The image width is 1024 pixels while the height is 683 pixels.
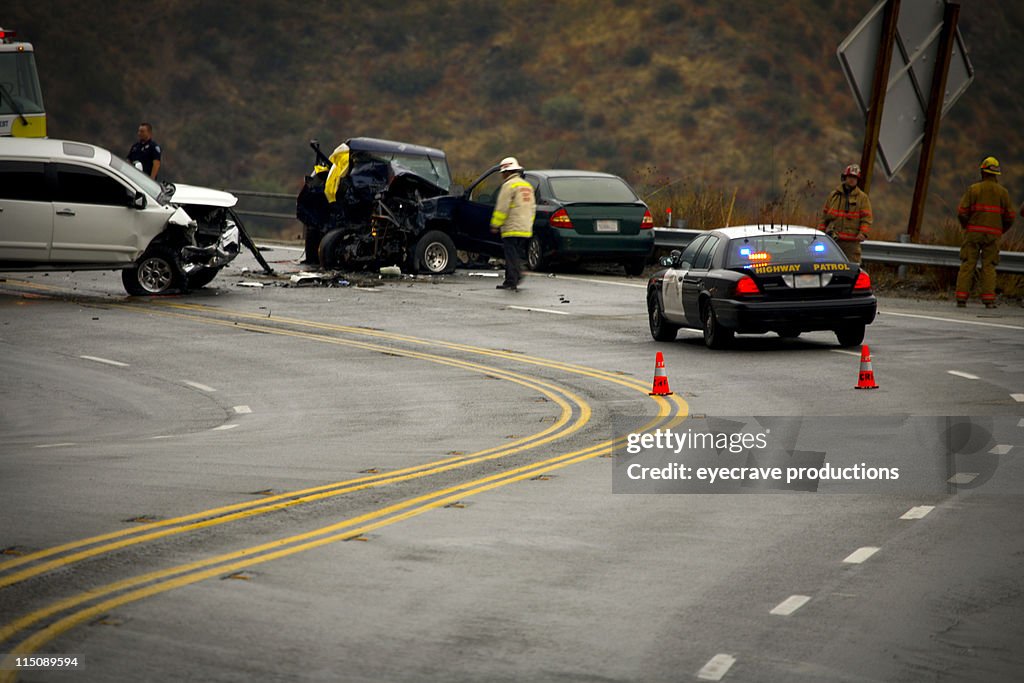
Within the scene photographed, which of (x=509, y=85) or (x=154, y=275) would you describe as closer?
(x=154, y=275)

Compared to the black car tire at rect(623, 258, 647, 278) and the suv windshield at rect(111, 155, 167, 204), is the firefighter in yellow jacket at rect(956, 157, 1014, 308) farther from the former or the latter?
the suv windshield at rect(111, 155, 167, 204)

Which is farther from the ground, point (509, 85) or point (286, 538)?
point (509, 85)

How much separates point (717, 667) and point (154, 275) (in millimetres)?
18593

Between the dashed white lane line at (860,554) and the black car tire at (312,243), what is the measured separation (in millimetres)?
20321

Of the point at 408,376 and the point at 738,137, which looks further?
the point at 738,137

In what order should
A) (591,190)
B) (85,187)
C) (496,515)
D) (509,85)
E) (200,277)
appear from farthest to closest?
(509,85), (591,190), (200,277), (85,187), (496,515)

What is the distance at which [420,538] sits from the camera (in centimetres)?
866

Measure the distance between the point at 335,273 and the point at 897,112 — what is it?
9.21 meters

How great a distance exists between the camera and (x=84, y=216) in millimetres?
23047

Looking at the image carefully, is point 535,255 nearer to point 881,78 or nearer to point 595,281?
point 595,281

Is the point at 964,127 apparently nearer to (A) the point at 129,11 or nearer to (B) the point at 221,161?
(B) the point at 221,161

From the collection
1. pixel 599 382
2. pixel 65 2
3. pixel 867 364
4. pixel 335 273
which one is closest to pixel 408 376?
pixel 599 382

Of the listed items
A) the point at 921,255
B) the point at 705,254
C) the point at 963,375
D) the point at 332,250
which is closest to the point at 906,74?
the point at 921,255

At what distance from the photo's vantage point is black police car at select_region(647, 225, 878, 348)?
18.0 meters
